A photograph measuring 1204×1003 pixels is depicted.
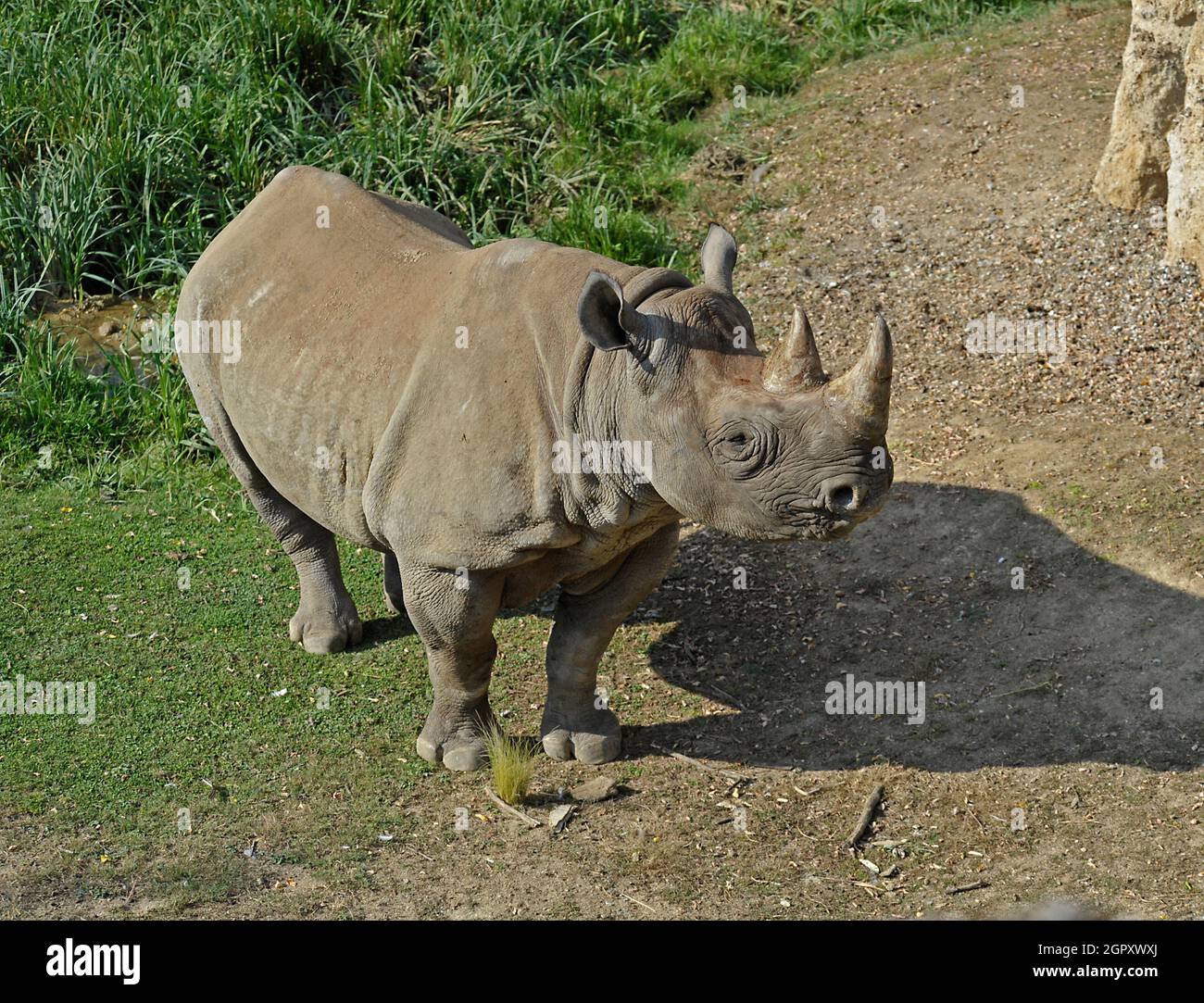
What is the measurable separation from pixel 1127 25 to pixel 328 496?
865 cm

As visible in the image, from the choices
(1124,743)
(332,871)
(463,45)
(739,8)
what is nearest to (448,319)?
(332,871)

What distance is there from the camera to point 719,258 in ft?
19.7

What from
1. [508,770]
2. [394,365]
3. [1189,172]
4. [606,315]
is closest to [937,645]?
[508,770]

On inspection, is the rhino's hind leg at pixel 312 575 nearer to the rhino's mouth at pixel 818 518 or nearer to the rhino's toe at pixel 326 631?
the rhino's toe at pixel 326 631

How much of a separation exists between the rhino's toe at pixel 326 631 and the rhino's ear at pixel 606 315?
271 cm

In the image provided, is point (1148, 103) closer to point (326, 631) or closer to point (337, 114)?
point (337, 114)

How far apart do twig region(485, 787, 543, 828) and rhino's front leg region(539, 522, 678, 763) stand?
38cm

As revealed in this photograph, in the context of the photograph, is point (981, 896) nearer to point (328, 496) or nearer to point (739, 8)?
point (328, 496)

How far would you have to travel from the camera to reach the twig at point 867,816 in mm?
6238

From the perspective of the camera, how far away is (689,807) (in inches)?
257

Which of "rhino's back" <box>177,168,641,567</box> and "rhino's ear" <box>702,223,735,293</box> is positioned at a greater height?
"rhino's ear" <box>702,223,735,293</box>

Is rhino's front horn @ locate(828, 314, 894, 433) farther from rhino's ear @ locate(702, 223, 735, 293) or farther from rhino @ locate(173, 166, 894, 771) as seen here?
rhino's ear @ locate(702, 223, 735, 293)

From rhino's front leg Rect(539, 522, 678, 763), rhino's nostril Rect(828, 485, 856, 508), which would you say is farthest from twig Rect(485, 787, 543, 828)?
rhino's nostril Rect(828, 485, 856, 508)

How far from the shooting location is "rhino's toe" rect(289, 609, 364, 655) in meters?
7.75
